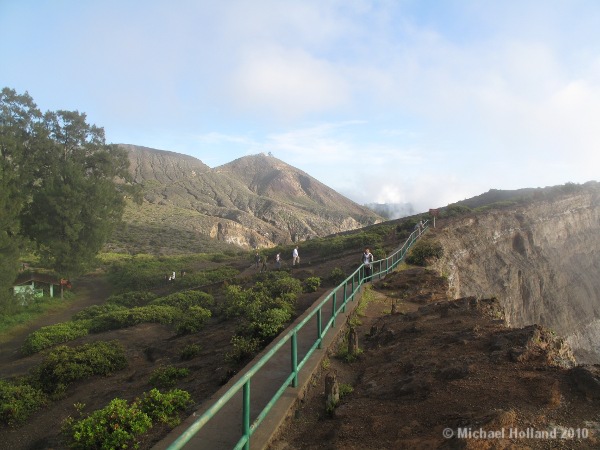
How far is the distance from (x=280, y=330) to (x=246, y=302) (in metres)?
5.54

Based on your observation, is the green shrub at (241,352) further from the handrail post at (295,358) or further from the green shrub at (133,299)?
→ the green shrub at (133,299)

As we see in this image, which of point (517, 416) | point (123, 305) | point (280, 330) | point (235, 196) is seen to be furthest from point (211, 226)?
point (517, 416)

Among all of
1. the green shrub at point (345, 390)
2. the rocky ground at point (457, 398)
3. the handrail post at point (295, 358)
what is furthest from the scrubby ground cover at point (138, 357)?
the green shrub at point (345, 390)

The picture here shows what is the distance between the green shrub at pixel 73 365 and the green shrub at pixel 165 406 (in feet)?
17.8

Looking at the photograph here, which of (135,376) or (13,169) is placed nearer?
(135,376)

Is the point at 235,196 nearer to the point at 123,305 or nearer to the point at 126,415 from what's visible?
the point at 123,305

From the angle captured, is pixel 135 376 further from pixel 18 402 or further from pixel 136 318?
pixel 136 318

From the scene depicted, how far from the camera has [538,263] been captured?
3400cm

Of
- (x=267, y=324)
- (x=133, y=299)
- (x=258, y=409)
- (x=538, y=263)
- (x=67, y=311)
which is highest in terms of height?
(x=267, y=324)

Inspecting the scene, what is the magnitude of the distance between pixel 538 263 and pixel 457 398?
33424 mm

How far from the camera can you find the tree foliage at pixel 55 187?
28.4 meters

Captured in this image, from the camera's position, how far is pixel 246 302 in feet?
48.6

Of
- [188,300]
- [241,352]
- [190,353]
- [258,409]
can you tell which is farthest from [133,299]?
[258,409]

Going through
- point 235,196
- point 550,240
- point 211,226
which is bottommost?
point 550,240
